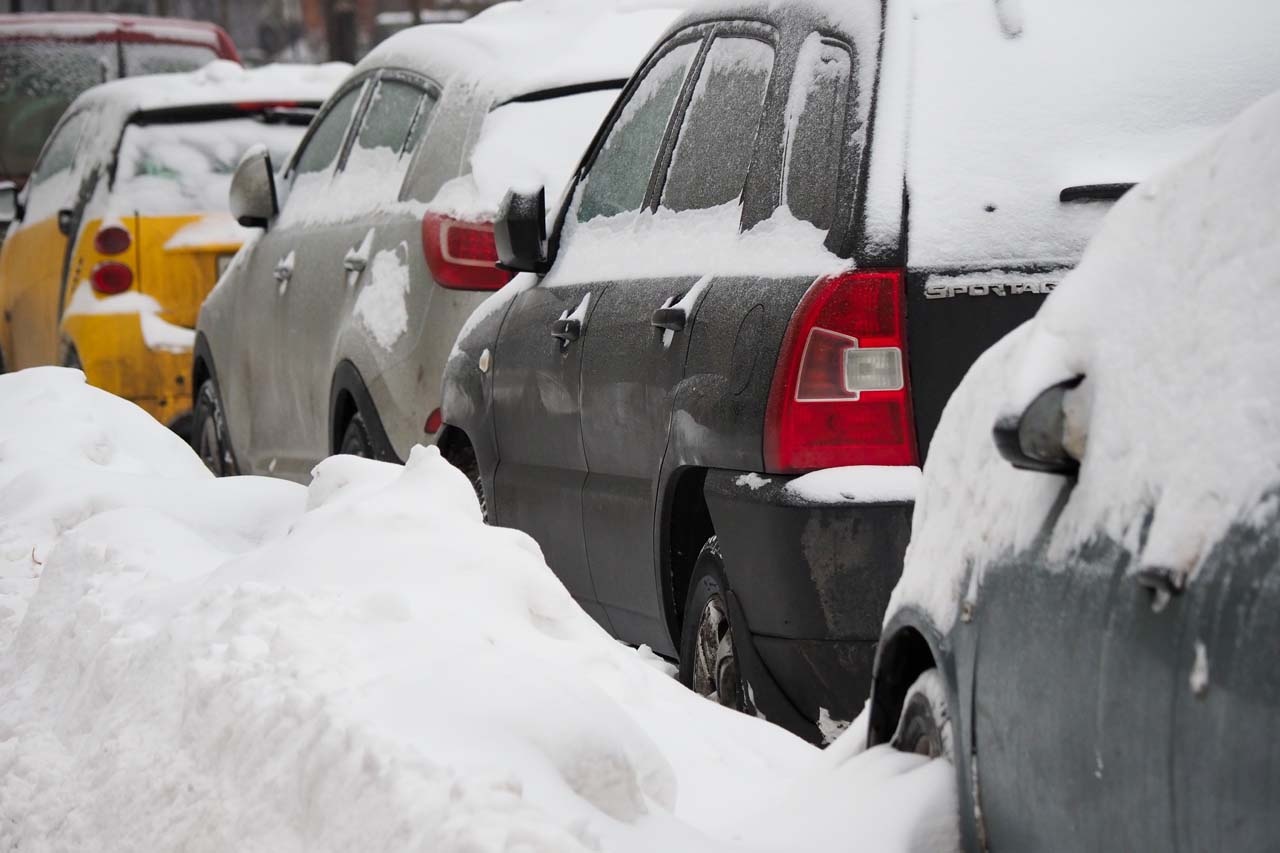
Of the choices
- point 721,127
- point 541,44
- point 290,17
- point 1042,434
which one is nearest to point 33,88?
point 541,44

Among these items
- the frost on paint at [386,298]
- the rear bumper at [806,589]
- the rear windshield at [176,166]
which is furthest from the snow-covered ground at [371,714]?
the rear windshield at [176,166]

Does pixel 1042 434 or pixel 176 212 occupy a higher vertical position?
pixel 176 212

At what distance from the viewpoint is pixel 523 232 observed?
6.08 meters

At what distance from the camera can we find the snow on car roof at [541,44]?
7273mm

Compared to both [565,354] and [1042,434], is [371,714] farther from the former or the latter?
[565,354]

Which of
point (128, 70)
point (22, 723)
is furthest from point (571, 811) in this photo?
point (128, 70)

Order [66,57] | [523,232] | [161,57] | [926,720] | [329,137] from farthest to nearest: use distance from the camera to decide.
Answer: [66,57]
[161,57]
[329,137]
[523,232]
[926,720]

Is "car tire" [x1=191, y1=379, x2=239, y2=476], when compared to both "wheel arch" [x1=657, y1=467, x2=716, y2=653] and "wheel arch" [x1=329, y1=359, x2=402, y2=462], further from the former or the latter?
"wheel arch" [x1=657, y1=467, x2=716, y2=653]

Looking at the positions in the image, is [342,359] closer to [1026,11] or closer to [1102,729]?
[1026,11]

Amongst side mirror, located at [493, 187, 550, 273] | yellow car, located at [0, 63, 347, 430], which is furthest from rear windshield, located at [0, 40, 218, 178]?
side mirror, located at [493, 187, 550, 273]

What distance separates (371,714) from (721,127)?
2.29 meters

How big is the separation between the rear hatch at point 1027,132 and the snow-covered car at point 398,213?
8.95ft

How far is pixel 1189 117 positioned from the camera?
4.42 m

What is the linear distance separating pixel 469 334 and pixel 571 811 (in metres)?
3.66
